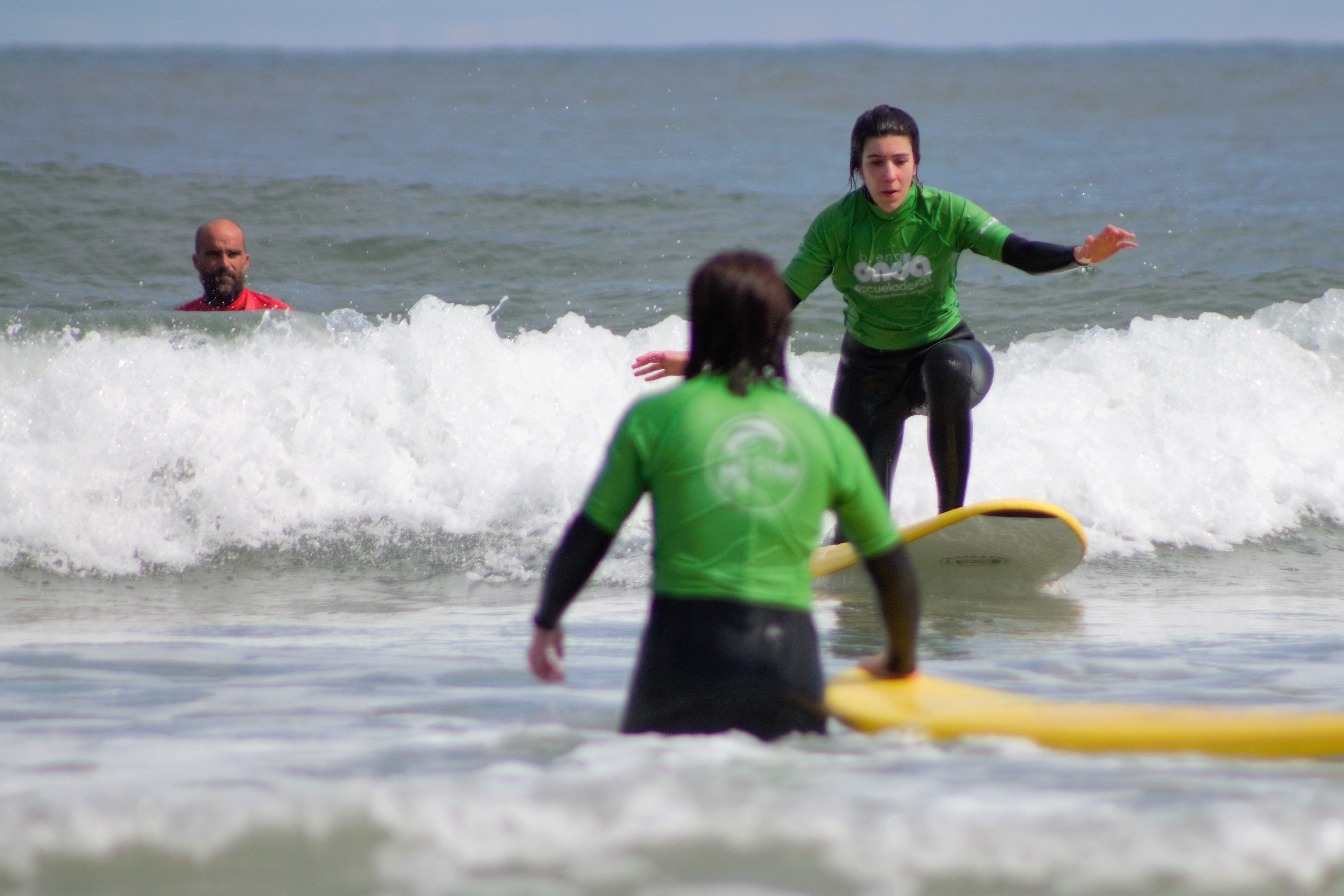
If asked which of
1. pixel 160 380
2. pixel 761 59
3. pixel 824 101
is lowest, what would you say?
pixel 160 380

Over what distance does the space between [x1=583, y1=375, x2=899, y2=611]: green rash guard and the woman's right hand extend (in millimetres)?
1083

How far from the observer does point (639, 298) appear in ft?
35.7

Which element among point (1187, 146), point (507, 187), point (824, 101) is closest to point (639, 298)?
point (507, 187)

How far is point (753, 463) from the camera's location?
106 inches

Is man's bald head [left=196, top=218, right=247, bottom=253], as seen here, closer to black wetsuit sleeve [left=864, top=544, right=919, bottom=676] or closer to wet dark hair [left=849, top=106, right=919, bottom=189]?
wet dark hair [left=849, top=106, right=919, bottom=189]

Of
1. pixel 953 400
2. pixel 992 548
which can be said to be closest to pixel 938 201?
pixel 953 400

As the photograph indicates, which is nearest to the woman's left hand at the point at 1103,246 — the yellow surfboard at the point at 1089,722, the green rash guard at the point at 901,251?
the green rash guard at the point at 901,251

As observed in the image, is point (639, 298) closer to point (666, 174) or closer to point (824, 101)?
point (666, 174)

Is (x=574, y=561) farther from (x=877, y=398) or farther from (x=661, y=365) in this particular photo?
(x=877, y=398)

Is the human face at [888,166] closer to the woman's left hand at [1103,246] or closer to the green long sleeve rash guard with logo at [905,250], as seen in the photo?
the green long sleeve rash guard with logo at [905,250]

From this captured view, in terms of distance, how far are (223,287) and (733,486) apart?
5.33m

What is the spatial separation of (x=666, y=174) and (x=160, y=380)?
31.9 ft

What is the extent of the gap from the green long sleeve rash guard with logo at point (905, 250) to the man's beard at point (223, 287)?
11.7 feet

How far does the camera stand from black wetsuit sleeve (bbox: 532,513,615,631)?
2.74 metres
